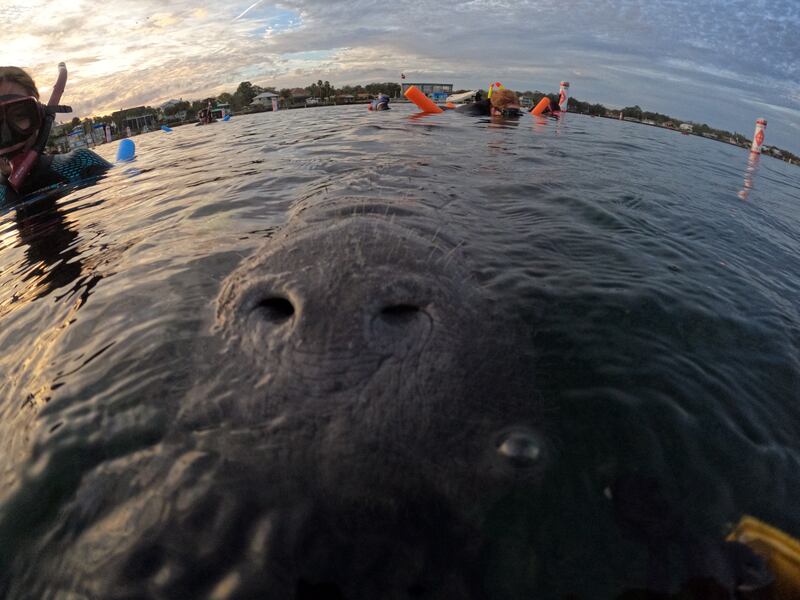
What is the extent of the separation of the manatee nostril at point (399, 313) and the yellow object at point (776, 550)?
1556 mm

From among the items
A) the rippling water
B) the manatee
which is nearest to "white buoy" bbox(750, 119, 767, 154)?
the rippling water

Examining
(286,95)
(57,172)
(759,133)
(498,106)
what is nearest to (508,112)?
(498,106)

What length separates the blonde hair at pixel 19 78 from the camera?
8.77 metres

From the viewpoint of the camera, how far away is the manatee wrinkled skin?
1.43 metres

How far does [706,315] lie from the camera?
10.6 feet

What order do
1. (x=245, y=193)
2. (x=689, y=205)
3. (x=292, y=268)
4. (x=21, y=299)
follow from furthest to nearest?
(x=689, y=205), (x=245, y=193), (x=21, y=299), (x=292, y=268)

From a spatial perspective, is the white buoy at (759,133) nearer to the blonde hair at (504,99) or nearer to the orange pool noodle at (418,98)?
the blonde hair at (504,99)

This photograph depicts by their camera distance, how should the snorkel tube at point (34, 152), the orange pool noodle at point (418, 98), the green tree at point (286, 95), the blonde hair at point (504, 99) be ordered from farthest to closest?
the green tree at point (286, 95)
the blonde hair at point (504, 99)
the orange pool noodle at point (418, 98)
the snorkel tube at point (34, 152)

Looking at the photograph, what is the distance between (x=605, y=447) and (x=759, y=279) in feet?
12.2

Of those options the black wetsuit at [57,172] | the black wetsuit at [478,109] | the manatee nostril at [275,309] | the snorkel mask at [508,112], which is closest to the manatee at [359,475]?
the manatee nostril at [275,309]

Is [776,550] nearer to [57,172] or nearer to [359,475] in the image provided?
[359,475]

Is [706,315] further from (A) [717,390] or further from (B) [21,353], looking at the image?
(B) [21,353]

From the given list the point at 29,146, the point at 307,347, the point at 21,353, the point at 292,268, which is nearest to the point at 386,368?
the point at 307,347

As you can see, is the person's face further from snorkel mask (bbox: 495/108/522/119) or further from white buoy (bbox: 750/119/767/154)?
white buoy (bbox: 750/119/767/154)
